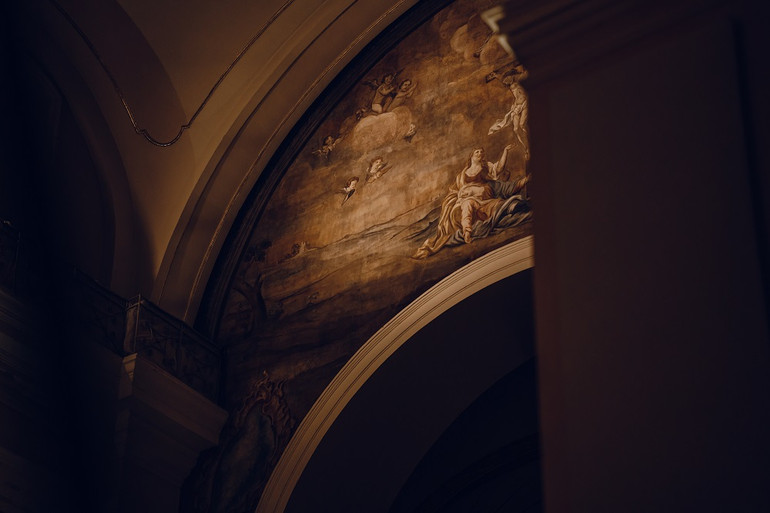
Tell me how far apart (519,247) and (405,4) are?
3.11m

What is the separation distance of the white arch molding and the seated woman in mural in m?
0.30

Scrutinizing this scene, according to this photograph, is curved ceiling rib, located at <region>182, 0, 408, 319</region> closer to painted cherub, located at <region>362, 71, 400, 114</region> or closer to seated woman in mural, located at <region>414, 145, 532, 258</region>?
painted cherub, located at <region>362, 71, 400, 114</region>

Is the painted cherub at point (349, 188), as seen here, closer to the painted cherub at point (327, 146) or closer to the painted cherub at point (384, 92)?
the painted cherub at point (327, 146)

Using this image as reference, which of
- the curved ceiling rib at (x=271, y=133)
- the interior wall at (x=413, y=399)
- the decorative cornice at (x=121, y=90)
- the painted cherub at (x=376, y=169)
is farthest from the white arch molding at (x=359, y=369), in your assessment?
the decorative cornice at (x=121, y=90)

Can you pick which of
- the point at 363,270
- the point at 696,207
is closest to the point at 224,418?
the point at 363,270

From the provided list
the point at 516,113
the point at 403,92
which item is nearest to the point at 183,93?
the point at 403,92

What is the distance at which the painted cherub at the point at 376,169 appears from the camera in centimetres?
887

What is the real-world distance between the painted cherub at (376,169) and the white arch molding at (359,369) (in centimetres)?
144

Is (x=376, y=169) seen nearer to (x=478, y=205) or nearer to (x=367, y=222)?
(x=367, y=222)

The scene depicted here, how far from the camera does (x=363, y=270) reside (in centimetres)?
851

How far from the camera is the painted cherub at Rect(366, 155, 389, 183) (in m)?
8.87

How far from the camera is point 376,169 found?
892cm

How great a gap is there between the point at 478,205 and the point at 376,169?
51.5 inches

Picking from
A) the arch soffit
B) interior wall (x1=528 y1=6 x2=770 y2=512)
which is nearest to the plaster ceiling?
the arch soffit
